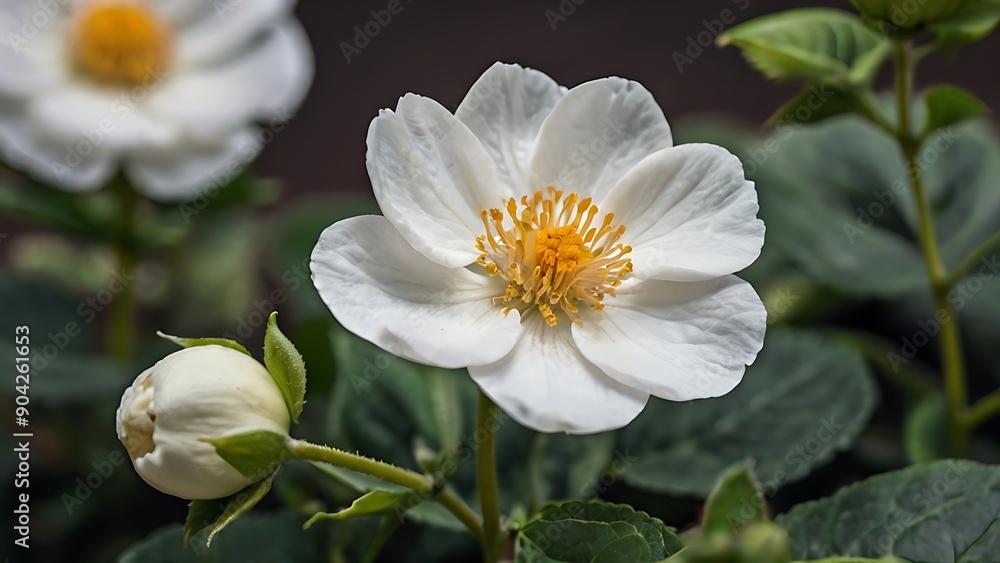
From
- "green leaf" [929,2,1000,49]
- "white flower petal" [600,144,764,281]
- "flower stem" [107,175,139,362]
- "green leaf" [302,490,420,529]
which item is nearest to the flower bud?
"green leaf" [929,2,1000,49]

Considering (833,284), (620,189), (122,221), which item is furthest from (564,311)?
(122,221)

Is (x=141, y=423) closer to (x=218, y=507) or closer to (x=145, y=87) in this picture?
(x=218, y=507)

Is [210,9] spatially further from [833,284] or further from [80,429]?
[833,284]
